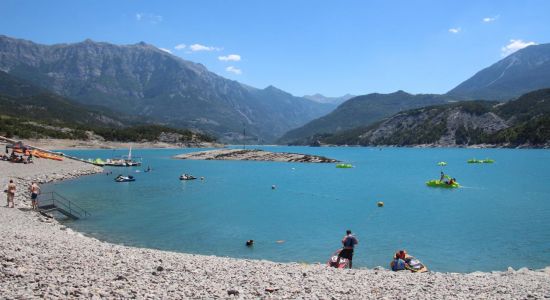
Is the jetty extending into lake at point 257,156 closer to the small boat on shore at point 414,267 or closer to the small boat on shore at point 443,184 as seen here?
the small boat on shore at point 443,184

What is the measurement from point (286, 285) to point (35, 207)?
32.2 metres

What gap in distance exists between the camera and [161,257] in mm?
22188

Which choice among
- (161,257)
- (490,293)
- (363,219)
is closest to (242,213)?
(363,219)

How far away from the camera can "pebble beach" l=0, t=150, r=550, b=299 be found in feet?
47.3

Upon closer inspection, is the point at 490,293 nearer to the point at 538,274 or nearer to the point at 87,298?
the point at 538,274

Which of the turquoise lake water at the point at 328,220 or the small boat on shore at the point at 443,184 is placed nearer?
the turquoise lake water at the point at 328,220

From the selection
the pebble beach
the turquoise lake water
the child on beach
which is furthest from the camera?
the child on beach

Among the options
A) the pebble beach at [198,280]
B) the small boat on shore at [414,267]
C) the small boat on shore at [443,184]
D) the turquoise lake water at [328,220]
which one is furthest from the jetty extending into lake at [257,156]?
the pebble beach at [198,280]

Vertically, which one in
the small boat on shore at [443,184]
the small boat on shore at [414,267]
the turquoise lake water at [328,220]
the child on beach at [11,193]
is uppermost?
the child on beach at [11,193]

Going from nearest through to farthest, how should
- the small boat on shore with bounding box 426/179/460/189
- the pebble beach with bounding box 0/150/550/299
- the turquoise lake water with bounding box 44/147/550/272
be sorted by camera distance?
the pebble beach with bounding box 0/150/550/299 → the turquoise lake water with bounding box 44/147/550/272 → the small boat on shore with bounding box 426/179/460/189

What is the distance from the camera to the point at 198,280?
16.7m

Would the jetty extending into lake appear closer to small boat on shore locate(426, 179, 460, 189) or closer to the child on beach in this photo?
small boat on shore locate(426, 179, 460, 189)

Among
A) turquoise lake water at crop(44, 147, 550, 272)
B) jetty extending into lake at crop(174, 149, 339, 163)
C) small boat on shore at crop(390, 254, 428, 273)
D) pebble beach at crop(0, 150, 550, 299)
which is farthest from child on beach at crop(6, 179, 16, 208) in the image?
jetty extending into lake at crop(174, 149, 339, 163)

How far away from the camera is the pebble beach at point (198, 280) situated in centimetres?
1441
